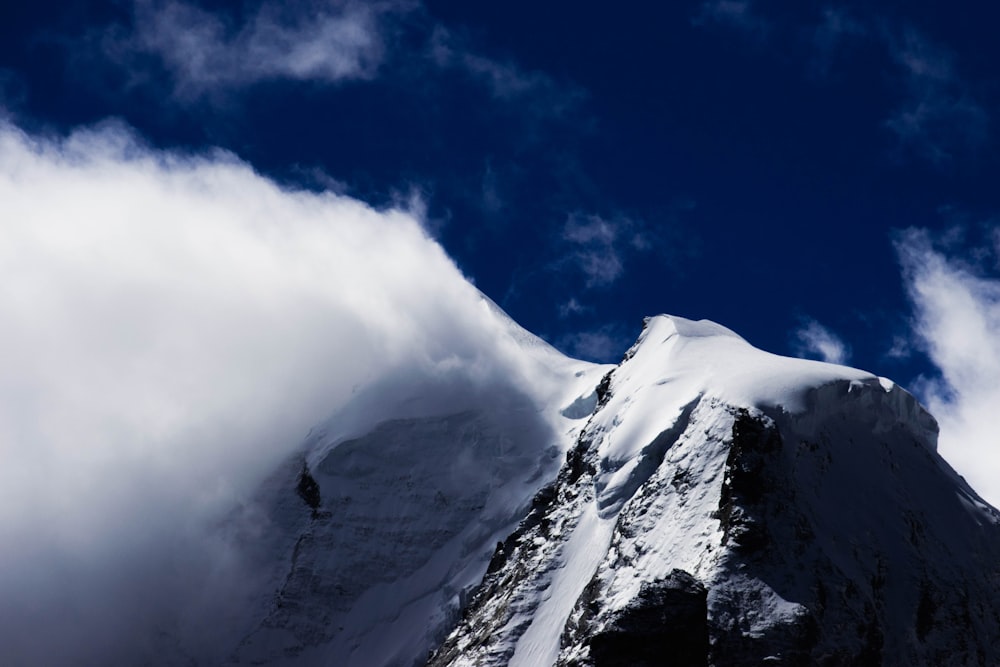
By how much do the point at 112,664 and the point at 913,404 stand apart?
7458 cm

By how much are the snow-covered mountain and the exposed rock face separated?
16 cm

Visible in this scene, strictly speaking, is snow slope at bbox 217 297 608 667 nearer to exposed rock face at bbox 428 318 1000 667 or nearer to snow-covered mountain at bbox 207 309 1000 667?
snow-covered mountain at bbox 207 309 1000 667

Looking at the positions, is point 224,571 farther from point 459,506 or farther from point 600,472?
point 600,472

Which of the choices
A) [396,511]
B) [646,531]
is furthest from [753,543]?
[396,511]

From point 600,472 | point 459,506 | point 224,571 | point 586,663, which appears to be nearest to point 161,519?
point 224,571

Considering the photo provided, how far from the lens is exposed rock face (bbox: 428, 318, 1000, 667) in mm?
78312

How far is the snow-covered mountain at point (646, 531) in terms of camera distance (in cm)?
7956

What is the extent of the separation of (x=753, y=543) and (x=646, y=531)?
9.88m

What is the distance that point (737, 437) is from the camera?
8812 centimetres

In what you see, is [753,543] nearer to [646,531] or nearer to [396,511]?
[646,531]

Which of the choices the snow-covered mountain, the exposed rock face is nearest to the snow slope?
the snow-covered mountain

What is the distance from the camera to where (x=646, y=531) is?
8881 cm

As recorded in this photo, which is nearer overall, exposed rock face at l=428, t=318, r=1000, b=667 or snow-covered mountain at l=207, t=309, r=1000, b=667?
exposed rock face at l=428, t=318, r=1000, b=667

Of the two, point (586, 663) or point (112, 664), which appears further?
point (112, 664)
